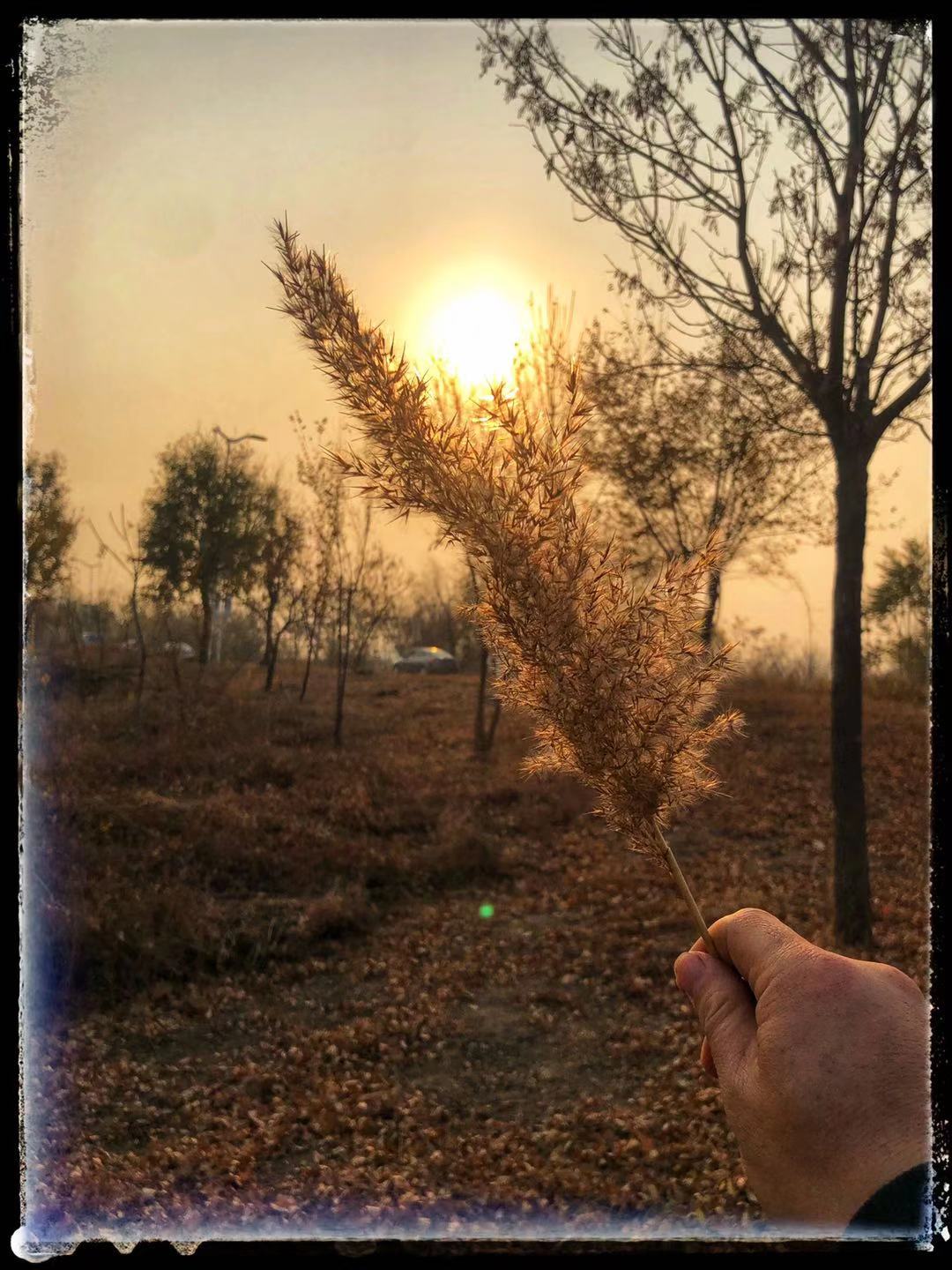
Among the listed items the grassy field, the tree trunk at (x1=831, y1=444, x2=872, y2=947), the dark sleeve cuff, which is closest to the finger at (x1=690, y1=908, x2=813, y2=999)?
the dark sleeve cuff

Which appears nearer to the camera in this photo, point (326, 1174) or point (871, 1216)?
point (871, 1216)

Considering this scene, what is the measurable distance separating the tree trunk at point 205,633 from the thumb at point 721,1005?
17329 millimetres

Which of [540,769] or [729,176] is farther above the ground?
[729,176]

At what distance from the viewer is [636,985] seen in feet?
26.0

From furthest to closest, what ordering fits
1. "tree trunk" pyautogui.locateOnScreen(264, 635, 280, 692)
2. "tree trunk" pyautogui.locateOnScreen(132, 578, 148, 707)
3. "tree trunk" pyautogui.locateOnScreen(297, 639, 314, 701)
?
"tree trunk" pyautogui.locateOnScreen(264, 635, 280, 692), "tree trunk" pyautogui.locateOnScreen(297, 639, 314, 701), "tree trunk" pyautogui.locateOnScreen(132, 578, 148, 707)

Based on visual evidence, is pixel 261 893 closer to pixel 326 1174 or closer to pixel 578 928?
pixel 578 928

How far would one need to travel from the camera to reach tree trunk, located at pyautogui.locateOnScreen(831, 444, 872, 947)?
7504mm

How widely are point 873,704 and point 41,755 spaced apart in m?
15.0

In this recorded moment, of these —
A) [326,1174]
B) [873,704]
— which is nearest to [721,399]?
[326,1174]

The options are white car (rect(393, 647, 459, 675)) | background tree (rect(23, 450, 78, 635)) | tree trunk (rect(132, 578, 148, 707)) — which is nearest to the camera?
background tree (rect(23, 450, 78, 635))

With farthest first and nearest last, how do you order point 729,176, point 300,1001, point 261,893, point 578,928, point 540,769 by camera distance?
point 261,893 < point 578,928 < point 300,1001 < point 729,176 < point 540,769

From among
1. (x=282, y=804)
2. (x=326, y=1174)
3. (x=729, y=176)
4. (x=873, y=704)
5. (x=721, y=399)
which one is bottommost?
(x=326, y=1174)

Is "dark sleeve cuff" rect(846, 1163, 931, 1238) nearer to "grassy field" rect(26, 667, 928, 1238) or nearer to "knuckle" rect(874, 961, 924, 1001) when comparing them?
"knuckle" rect(874, 961, 924, 1001)

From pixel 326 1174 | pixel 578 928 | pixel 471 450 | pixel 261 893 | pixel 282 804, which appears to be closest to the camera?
pixel 471 450
